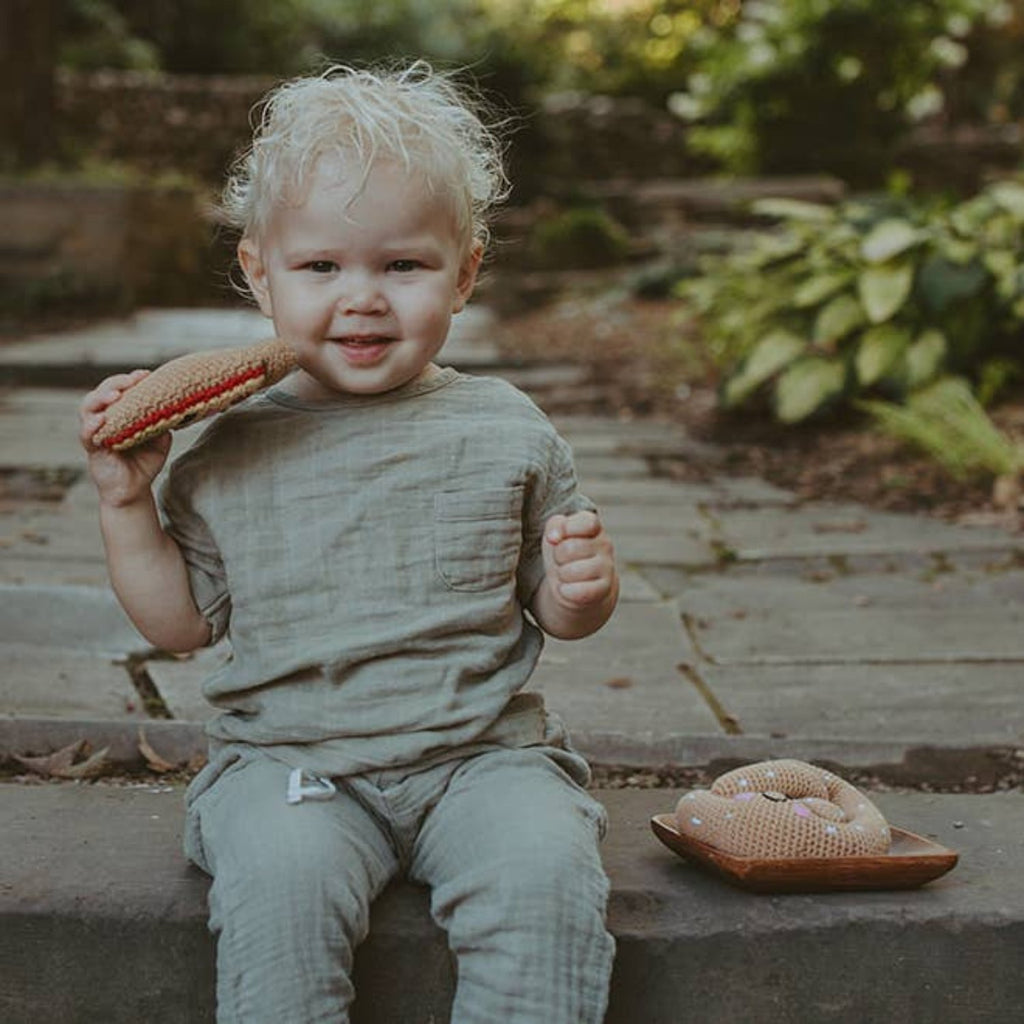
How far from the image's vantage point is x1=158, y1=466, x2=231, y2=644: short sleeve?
5.99 feet

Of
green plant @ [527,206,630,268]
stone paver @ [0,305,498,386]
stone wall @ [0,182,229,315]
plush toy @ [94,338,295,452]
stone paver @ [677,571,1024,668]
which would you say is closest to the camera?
plush toy @ [94,338,295,452]

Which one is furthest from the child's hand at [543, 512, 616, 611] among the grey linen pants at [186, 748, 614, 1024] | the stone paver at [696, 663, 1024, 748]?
the stone paver at [696, 663, 1024, 748]

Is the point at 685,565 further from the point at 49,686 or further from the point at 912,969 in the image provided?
the point at 912,969

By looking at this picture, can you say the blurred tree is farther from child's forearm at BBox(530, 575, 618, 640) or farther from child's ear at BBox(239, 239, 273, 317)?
child's forearm at BBox(530, 575, 618, 640)

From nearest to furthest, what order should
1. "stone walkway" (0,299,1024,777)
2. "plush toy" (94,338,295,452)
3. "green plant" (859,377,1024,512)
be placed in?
1. "plush toy" (94,338,295,452)
2. "stone walkway" (0,299,1024,777)
3. "green plant" (859,377,1024,512)

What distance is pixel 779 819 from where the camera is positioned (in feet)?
5.68

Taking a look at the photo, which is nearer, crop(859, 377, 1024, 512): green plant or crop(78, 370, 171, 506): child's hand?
crop(78, 370, 171, 506): child's hand

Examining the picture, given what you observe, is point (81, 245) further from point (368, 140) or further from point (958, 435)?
point (368, 140)

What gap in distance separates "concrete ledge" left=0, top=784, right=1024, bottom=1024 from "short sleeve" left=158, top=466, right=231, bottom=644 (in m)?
0.31

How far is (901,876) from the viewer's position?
1757mm

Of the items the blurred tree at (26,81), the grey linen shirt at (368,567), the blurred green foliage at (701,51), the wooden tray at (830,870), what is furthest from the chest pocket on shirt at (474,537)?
the blurred tree at (26,81)

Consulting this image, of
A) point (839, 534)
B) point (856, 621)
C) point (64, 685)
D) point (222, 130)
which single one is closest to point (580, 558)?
point (64, 685)

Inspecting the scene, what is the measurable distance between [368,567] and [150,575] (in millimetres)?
251

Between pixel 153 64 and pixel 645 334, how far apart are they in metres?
10.0
